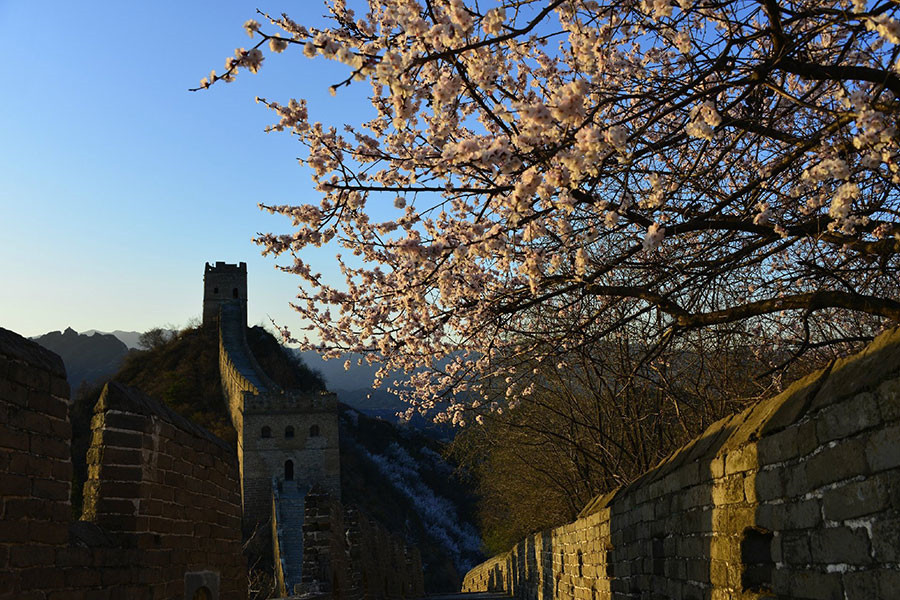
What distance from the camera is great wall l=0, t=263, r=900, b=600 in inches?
124

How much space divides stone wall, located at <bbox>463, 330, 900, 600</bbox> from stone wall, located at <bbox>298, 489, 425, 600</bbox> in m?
6.20

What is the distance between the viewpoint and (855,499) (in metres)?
3.13

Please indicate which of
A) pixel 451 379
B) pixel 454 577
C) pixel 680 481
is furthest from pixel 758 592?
pixel 454 577

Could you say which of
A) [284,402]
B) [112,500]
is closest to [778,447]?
[112,500]

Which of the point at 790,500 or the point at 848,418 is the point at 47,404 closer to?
the point at 790,500

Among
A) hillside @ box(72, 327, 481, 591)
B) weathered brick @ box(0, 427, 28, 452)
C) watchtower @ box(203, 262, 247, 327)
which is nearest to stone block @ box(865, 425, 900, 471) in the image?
weathered brick @ box(0, 427, 28, 452)

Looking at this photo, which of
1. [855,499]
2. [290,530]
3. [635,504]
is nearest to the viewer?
[855,499]

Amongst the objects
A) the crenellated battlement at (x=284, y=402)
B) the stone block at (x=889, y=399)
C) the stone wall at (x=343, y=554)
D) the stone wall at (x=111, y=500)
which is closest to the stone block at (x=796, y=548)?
the stone block at (x=889, y=399)

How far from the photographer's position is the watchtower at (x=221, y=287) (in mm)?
76562

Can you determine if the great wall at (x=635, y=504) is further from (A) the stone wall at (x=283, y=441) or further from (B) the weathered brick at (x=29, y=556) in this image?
(A) the stone wall at (x=283, y=441)

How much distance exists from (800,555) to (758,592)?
2.31 ft

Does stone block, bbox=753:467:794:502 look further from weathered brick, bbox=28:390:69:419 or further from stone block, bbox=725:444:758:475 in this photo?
weathered brick, bbox=28:390:69:419

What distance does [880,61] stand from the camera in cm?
503

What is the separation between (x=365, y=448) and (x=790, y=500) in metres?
76.2
